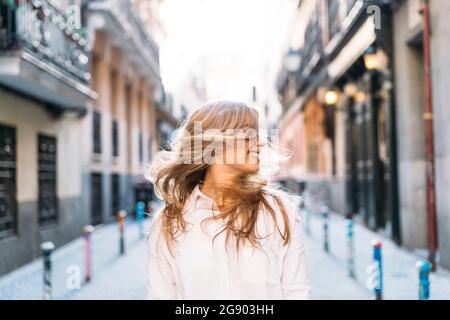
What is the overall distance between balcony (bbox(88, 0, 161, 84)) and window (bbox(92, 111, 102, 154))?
2.48 meters

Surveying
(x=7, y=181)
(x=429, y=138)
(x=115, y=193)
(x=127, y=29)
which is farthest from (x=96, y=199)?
(x=429, y=138)

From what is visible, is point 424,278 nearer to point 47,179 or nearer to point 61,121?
point 47,179

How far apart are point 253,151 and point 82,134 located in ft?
46.2

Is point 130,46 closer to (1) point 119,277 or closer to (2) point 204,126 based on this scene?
(1) point 119,277

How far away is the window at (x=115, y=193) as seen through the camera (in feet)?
66.7

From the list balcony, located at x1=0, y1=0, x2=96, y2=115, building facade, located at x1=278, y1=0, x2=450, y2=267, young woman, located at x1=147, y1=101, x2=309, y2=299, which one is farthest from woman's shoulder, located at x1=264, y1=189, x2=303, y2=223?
balcony, located at x1=0, y1=0, x2=96, y2=115

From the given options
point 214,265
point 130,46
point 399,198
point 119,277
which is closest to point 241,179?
point 214,265

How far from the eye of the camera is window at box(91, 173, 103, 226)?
17.6 m

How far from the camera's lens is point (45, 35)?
1138cm

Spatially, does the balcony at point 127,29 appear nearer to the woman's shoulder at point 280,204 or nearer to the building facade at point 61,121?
the building facade at point 61,121

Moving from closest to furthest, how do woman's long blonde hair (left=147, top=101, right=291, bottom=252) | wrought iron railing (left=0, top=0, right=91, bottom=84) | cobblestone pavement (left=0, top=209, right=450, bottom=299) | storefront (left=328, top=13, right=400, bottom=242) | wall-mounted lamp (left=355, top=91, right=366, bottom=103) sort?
woman's long blonde hair (left=147, top=101, right=291, bottom=252) → cobblestone pavement (left=0, top=209, right=450, bottom=299) → wrought iron railing (left=0, top=0, right=91, bottom=84) → storefront (left=328, top=13, right=400, bottom=242) → wall-mounted lamp (left=355, top=91, right=366, bottom=103)

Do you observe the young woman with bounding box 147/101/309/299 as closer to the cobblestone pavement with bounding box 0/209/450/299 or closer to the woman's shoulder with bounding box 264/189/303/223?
the woman's shoulder with bounding box 264/189/303/223

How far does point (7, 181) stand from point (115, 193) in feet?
33.4

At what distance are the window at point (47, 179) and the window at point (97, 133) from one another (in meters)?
3.95
